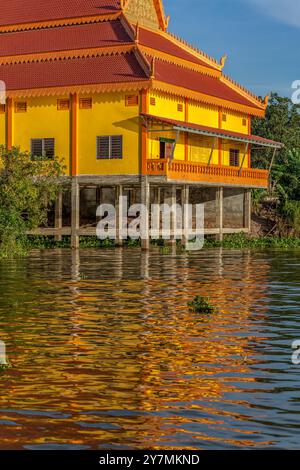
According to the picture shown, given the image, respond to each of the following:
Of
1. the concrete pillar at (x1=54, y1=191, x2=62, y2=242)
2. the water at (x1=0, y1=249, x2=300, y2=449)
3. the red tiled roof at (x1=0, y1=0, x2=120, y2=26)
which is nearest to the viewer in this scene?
the water at (x1=0, y1=249, x2=300, y2=449)

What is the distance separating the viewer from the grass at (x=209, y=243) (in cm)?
4333

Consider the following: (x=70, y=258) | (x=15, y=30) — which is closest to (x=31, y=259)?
(x=70, y=258)

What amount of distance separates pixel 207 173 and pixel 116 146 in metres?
5.41

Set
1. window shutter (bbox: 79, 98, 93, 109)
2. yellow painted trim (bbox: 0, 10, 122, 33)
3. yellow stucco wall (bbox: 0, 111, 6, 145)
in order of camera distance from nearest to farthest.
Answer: window shutter (bbox: 79, 98, 93, 109) < yellow painted trim (bbox: 0, 10, 122, 33) < yellow stucco wall (bbox: 0, 111, 6, 145)

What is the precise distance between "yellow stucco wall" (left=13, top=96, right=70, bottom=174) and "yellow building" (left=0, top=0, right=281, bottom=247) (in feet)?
0.15

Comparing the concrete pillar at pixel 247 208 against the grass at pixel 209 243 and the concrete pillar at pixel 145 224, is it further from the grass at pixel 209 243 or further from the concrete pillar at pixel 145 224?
the concrete pillar at pixel 145 224

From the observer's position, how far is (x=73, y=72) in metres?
42.2

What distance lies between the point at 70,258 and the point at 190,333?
2039cm

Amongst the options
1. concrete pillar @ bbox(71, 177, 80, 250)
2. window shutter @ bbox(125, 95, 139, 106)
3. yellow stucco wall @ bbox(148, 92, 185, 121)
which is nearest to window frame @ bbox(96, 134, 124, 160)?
window shutter @ bbox(125, 95, 139, 106)

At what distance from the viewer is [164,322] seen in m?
16.5

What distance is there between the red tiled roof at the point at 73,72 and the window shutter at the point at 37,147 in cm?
243

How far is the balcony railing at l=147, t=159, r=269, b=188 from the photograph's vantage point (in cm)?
4041

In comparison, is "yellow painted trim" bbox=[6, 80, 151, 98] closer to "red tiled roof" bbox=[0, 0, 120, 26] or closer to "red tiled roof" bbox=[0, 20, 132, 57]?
"red tiled roof" bbox=[0, 20, 132, 57]

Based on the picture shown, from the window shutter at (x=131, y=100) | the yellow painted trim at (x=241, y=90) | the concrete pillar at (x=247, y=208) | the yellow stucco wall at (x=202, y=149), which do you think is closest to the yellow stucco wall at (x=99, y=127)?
the window shutter at (x=131, y=100)
